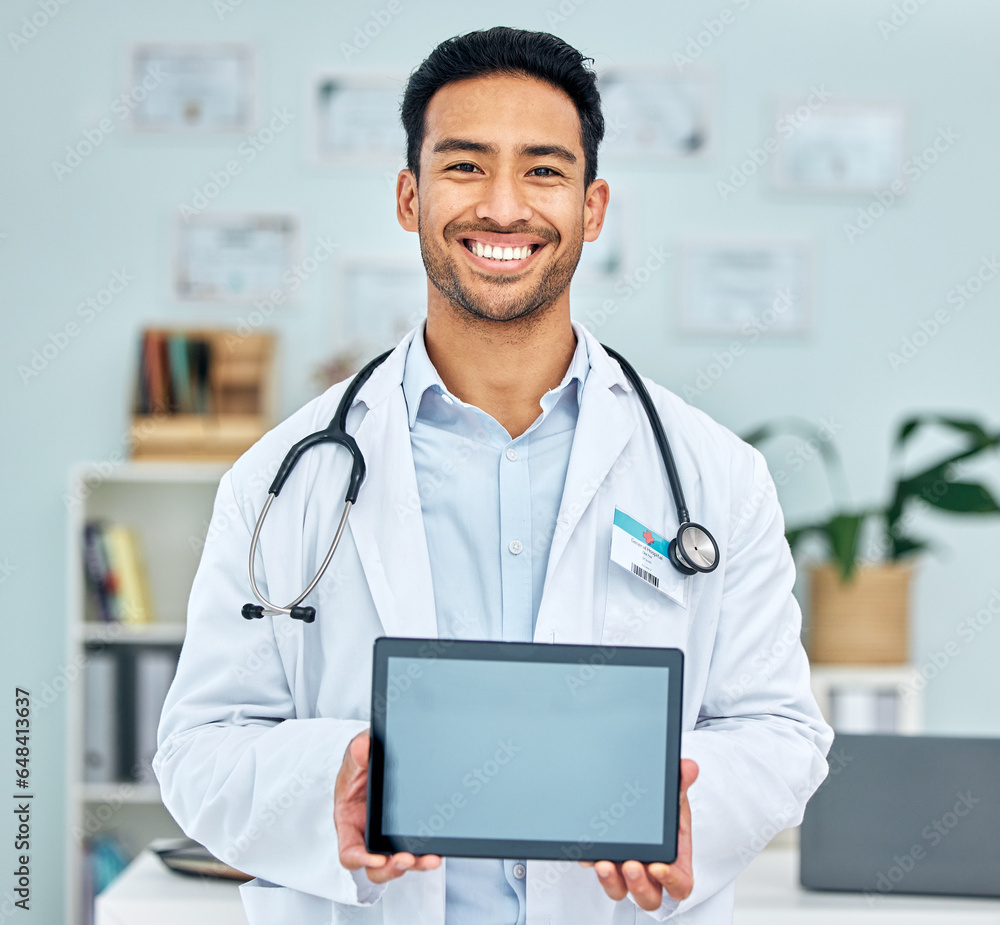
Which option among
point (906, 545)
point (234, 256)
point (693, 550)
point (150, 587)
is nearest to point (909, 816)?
point (693, 550)

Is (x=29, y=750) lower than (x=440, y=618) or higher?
lower

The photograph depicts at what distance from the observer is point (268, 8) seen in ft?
10.1

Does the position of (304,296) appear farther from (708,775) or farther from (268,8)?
(708,775)

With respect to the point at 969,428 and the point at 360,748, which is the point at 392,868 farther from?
the point at 969,428

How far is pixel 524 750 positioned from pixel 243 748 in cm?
32

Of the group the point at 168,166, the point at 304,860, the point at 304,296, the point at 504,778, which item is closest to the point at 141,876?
the point at 304,860

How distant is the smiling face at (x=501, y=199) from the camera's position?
1.25m

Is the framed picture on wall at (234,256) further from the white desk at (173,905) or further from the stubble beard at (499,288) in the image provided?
the stubble beard at (499,288)

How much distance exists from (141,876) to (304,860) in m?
0.84

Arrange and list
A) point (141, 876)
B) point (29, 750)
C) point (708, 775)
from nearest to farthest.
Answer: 1. point (708, 775)
2. point (141, 876)
3. point (29, 750)

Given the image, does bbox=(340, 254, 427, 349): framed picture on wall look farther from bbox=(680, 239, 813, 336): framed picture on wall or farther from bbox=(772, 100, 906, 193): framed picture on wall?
bbox=(772, 100, 906, 193): framed picture on wall

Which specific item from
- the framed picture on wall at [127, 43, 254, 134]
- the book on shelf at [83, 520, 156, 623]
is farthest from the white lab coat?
the framed picture on wall at [127, 43, 254, 134]

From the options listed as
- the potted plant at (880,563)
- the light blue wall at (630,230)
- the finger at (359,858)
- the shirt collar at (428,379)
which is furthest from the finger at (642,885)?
the light blue wall at (630,230)

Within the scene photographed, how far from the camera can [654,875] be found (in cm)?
99
